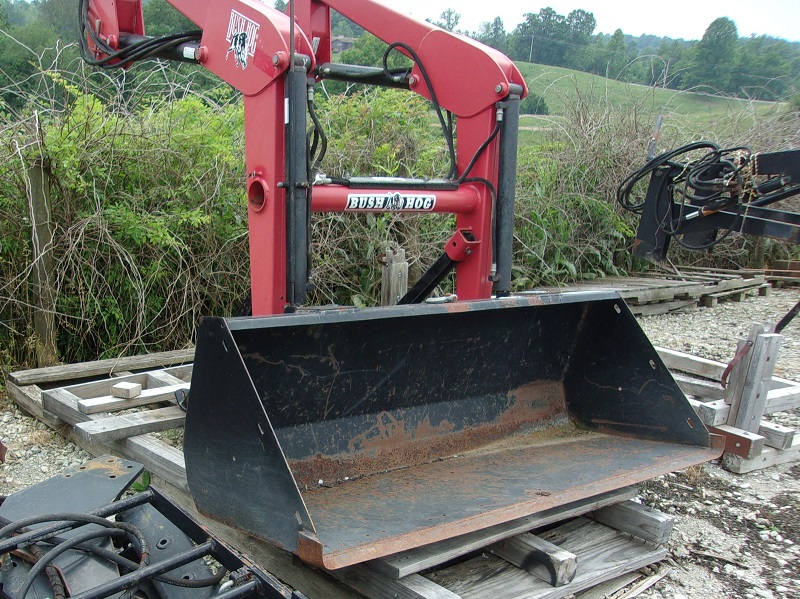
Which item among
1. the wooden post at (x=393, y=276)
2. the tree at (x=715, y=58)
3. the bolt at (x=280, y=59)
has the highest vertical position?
the tree at (x=715, y=58)

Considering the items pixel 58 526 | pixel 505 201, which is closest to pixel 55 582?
pixel 58 526

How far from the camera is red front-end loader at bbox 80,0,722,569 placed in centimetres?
227

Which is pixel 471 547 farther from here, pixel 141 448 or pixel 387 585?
pixel 141 448

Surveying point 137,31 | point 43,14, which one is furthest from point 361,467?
point 43,14

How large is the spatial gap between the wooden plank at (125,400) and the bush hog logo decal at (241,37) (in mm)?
1665

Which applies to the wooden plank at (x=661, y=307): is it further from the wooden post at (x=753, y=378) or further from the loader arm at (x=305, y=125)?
the loader arm at (x=305, y=125)

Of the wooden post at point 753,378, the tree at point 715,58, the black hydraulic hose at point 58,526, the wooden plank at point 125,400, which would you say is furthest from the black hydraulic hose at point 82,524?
the tree at point 715,58

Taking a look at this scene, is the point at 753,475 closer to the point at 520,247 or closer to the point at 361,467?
the point at 361,467

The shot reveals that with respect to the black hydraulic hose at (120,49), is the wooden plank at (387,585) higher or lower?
lower

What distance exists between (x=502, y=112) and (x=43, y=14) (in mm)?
7136

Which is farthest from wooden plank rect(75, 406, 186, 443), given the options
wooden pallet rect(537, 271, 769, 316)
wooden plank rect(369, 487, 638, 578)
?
wooden pallet rect(537, 271, 769, 316)

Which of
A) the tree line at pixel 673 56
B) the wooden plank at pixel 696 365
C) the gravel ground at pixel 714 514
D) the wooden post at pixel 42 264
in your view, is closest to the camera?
the gravel ground at pixel 714 514

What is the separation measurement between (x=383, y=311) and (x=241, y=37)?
3.95 feet

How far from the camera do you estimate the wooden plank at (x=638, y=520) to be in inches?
108
